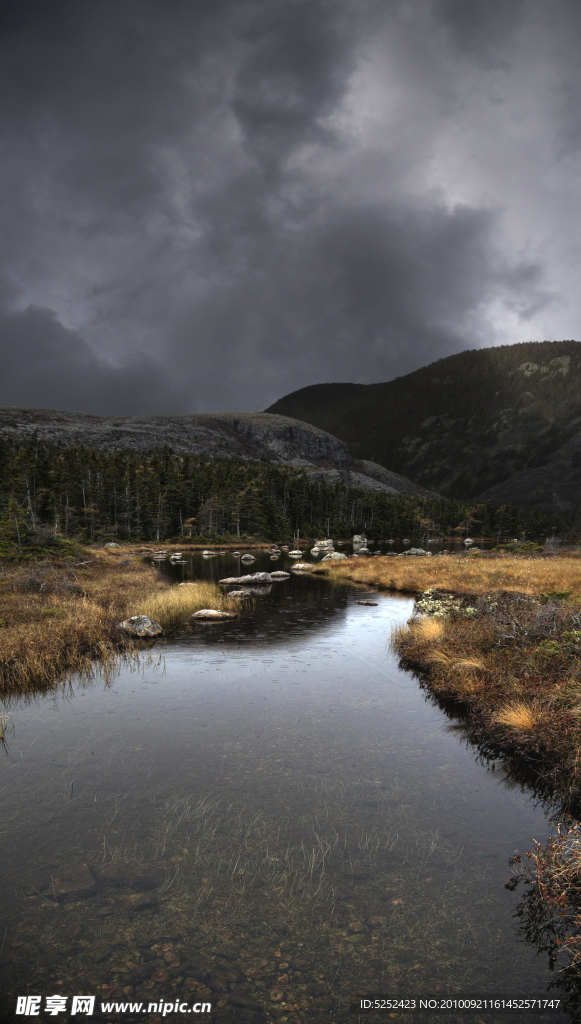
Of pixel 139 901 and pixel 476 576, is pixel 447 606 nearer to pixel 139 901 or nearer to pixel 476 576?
pixel 476 576

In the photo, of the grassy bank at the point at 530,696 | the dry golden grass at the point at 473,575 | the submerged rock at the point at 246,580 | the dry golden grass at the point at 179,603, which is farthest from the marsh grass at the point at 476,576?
the dry golden grass at the point at 179,603

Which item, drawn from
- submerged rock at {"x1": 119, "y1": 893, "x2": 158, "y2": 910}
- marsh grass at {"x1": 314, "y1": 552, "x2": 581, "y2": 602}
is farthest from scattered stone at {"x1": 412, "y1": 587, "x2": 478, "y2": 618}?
submerged rock at {"x1": 119, "y1": 893, "x2": 158, "y2": 910}

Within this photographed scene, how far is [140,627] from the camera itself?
23.9m

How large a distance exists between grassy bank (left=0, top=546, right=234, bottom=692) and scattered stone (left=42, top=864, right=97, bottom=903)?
10547 millimetres

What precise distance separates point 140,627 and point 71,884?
17.4 meters

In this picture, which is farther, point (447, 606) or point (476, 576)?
point (476, 576)

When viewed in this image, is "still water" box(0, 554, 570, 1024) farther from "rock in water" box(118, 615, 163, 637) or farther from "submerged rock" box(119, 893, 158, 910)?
"rock in water" box(118, 615, 163, 637)

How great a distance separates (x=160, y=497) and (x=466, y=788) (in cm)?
10376

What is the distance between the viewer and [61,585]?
2931 cm

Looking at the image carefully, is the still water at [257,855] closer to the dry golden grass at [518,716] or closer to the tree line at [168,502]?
the dry golden grass at [518,716]

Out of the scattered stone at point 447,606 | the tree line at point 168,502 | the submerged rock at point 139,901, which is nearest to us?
the submerged rock at point 139,901

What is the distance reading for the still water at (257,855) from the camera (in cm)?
555

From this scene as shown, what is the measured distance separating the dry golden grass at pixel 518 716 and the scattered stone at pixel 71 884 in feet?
32.2

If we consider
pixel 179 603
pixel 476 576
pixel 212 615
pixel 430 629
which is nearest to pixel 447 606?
pixel 430 629
